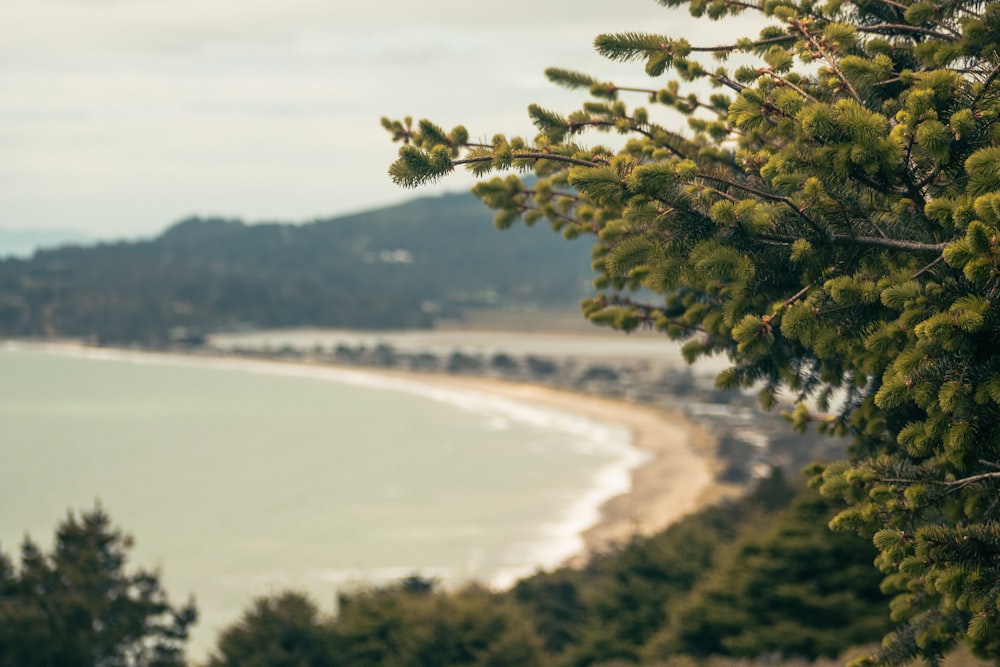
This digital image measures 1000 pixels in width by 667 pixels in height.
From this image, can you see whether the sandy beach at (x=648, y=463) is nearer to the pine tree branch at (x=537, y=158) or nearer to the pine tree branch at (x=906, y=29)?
the pine tree branch at (x=906, y=29)

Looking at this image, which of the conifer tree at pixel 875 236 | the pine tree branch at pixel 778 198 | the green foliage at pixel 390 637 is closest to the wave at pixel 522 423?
the green foliage at pixel 390 637

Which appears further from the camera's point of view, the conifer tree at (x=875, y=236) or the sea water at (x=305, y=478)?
the sea water at (x=305, y=478)

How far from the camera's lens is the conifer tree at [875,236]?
5.00 meters

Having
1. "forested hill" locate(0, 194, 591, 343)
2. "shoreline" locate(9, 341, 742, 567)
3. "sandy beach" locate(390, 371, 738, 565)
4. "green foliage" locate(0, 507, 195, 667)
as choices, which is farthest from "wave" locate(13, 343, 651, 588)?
"green foliage" locate(0, 507, 195, 667)

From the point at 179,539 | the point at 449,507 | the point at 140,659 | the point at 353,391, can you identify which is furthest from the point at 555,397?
the point at 140,659

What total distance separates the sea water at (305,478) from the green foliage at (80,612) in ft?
26.3

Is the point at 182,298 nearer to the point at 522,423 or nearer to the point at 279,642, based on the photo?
the point at 522,423

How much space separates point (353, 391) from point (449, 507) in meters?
47.5

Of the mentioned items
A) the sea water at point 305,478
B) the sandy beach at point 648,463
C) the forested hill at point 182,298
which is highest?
the forested hill at point 182,298

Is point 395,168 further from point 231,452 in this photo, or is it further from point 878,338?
point 231,452

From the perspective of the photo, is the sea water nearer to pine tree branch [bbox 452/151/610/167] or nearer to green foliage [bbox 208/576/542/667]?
green foliage [bbox 208/576/542/667]

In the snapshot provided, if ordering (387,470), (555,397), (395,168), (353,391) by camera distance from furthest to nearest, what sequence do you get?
(353,391) < (555,397) < (387,470) < (395,168)

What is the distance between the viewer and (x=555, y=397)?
86938 millimetres

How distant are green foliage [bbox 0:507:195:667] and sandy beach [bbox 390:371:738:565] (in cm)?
1041
